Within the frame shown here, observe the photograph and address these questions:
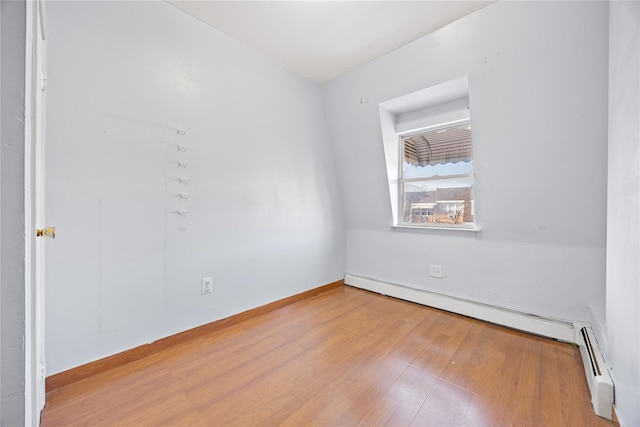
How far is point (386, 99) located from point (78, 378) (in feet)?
9.61

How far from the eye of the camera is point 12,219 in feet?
1.73

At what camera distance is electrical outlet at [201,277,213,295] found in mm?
1898

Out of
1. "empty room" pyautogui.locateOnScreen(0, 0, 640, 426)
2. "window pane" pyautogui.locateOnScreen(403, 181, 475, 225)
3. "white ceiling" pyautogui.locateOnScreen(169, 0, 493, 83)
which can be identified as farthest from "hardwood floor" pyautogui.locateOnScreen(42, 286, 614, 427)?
"white ceiling" pyautogui.locateOnScreen(169, 0, 493, 83)

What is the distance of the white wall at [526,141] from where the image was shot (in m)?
1.55

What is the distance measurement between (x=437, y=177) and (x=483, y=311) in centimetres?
128

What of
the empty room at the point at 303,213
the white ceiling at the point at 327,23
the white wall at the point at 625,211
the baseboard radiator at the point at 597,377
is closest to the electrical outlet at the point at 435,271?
the empty room at the point at 303,213

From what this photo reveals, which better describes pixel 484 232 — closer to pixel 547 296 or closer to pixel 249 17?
pixel 547 296

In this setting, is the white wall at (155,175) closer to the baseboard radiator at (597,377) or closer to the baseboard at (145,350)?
the baseboard at (145,350)

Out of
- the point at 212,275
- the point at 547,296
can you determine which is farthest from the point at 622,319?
the point at 212,275

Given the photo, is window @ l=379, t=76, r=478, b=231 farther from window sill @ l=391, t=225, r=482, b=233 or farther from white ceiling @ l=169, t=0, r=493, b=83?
white ceiling @ l=169, t=0, r=493, b=83

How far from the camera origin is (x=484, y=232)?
220 cm

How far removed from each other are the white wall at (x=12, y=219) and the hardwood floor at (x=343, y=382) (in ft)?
2.76

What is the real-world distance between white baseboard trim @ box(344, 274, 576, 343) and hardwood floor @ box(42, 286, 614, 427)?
84 millimetres

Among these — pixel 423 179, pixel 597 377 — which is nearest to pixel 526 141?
pixel 423 179
